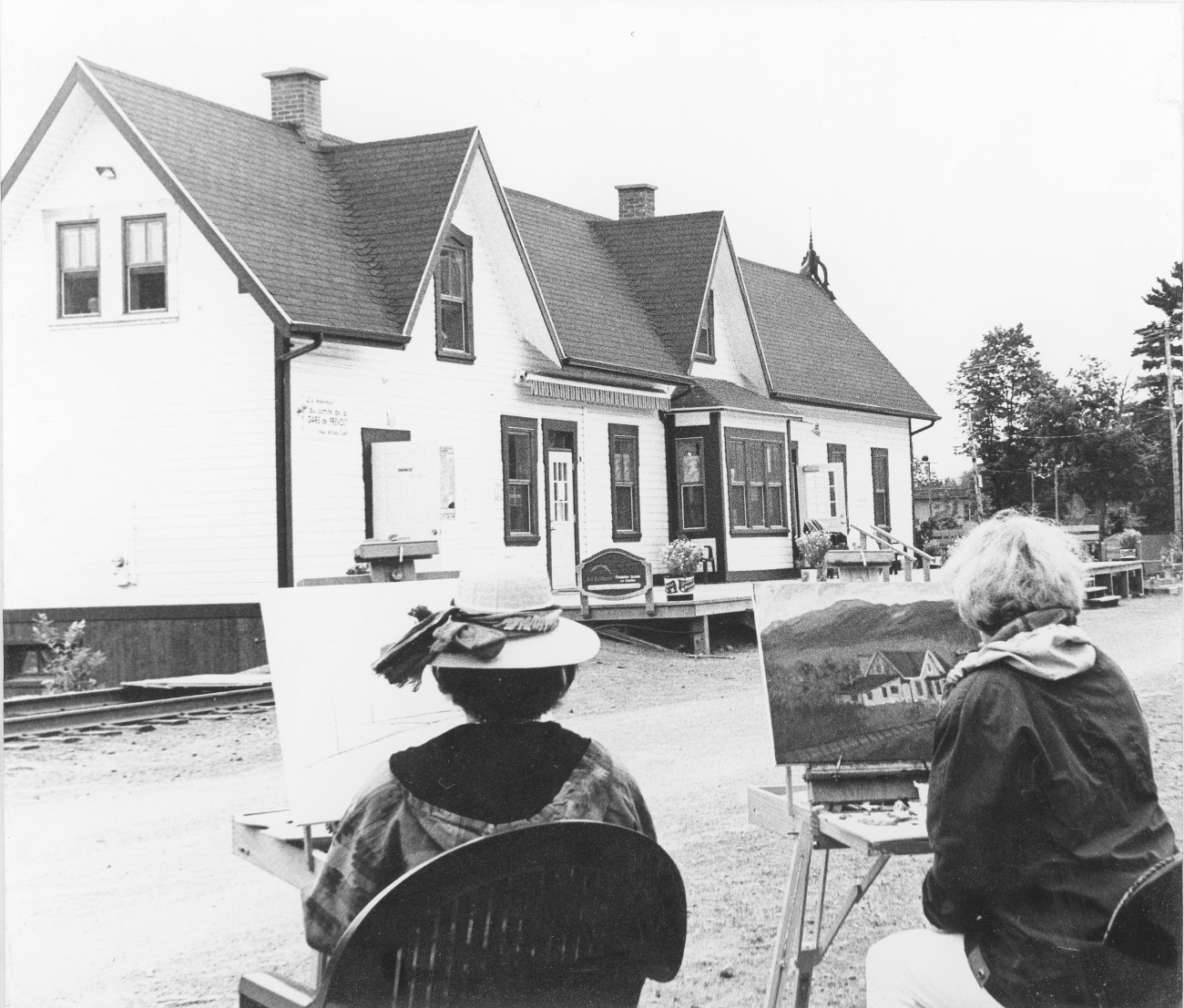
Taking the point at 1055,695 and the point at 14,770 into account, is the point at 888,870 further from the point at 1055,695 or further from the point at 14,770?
the point at 14,770

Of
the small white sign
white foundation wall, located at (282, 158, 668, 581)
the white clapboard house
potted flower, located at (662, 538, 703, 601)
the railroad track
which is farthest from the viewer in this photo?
potted flower, located at (662, 538, 703, 601)

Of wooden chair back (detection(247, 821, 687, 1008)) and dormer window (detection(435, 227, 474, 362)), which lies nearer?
wooden chair back (detection(247, 821, 687, 1008))

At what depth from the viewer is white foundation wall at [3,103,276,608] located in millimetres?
14211

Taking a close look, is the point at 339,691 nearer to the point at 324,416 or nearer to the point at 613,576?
the point at 324,416

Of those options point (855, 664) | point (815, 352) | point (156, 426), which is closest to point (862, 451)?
point (815, 352)

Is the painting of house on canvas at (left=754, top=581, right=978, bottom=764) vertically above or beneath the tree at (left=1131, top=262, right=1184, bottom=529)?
beneath

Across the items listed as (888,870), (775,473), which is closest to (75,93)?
(888,870)

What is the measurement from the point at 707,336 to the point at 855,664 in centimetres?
1881

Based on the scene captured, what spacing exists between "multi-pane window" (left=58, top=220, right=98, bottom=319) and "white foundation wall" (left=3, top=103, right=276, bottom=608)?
0.37 ft

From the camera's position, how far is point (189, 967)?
5.15 m

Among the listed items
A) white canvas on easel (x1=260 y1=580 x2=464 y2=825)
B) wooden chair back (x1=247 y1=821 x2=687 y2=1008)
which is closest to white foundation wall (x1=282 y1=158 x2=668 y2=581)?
white canvas on easel (x1=260 y1=580 x2=464 y2=825)

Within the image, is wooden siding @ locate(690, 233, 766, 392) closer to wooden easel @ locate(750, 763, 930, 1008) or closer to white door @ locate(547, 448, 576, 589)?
white door @ locate(547, 448, 576, 589)

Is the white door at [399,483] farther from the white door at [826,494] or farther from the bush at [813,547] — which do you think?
the white door at [826,494]

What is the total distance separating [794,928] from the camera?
3863mm
